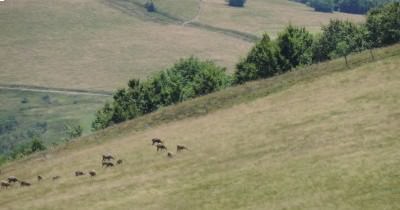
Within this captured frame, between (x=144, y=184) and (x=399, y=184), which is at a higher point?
(x=399, y=184)

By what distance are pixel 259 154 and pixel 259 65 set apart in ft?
235

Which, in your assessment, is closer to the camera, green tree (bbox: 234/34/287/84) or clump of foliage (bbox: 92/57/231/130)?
green tree (bbox: 234/34/287/84)

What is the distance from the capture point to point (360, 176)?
46250mm

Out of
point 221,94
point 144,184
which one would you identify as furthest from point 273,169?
point 221,94

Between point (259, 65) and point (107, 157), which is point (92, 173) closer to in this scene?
point (107, 157)

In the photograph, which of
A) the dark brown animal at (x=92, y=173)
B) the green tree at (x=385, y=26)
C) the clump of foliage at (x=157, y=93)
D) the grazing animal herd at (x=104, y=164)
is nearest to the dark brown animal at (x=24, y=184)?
the grazing animal herd at (x=104, y=164)

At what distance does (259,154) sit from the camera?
2280 inches

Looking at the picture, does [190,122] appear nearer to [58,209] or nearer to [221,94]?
[221,94]

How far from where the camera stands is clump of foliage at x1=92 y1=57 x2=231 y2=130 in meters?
132

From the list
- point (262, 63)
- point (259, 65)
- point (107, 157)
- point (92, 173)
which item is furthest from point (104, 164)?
point (259, 65)

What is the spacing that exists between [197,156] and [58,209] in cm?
1459

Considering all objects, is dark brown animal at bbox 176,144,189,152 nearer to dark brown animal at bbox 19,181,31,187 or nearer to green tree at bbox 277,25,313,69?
dark brown animal at bbox 19,181,31,187

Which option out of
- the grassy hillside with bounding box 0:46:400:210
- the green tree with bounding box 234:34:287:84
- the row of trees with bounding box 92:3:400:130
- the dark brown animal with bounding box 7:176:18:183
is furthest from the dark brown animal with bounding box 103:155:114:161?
the green tree with bounding box 234:34:287:84

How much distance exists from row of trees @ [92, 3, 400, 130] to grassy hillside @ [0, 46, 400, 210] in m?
37.7
